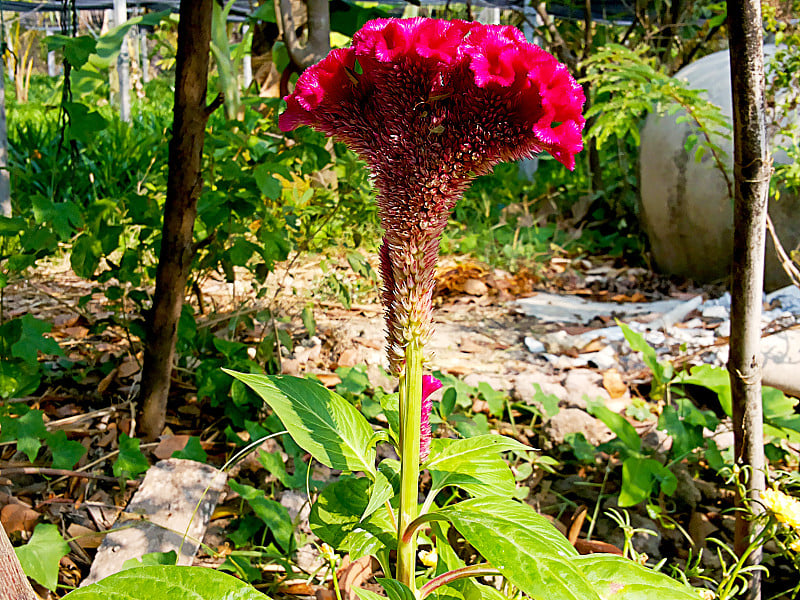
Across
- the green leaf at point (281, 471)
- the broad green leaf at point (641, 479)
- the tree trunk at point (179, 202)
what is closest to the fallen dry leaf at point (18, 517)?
the tree trunk at point (179, 202)

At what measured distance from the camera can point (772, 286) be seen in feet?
12.6

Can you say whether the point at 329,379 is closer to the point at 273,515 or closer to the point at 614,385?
the point at 273,515

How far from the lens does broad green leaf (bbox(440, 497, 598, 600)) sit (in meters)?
0.83

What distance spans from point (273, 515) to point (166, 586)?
32.5 inches

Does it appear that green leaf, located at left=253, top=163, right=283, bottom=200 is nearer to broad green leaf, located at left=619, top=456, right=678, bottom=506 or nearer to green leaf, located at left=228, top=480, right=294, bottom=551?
green leaf, located at left=228, top=480, right=294, bottom=551

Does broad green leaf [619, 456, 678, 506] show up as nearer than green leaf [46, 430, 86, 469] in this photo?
No

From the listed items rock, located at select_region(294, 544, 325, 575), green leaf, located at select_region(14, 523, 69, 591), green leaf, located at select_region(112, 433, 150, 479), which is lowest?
rock, located at select_region(294, 544, 325, 575)

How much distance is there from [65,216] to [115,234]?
0.26m

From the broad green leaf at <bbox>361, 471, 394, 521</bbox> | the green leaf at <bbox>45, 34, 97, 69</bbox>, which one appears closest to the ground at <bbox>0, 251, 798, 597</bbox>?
the broad green leaf at <bbox>361, 471, 394, 521</bbox>

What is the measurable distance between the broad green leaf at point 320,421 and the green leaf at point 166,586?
24 cm

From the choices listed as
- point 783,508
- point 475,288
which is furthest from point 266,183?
point 475,288

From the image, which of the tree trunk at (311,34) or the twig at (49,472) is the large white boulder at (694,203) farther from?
the twig at (49,472)

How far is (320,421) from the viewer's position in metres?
1.16

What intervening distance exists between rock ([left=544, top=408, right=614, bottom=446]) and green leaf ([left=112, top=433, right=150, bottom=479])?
1.28 meters
